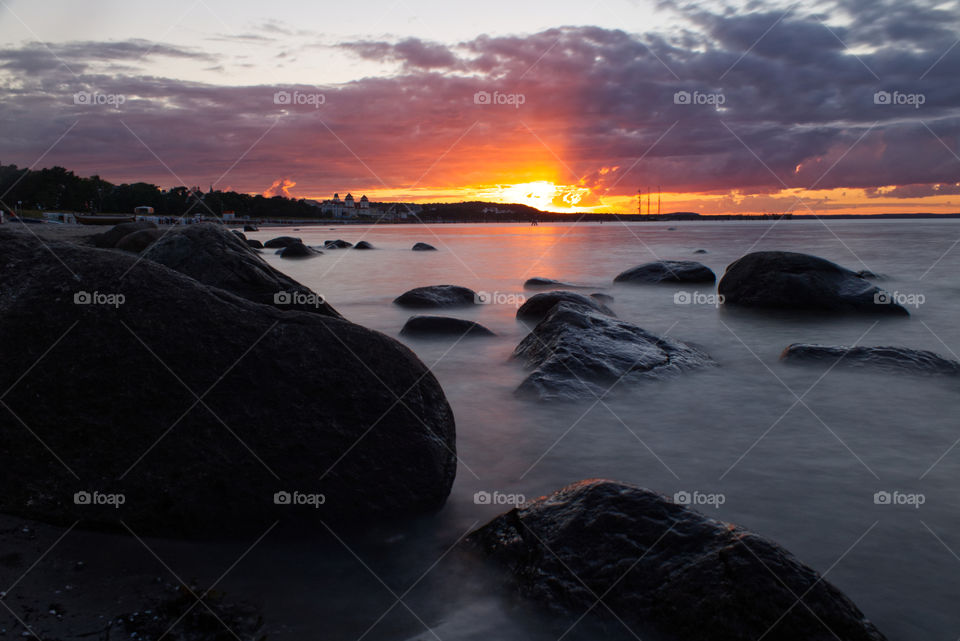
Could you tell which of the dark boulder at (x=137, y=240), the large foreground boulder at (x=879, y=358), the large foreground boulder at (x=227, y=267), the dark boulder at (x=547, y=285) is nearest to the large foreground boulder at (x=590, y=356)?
the large foreground boulder at (x=879, y=358)

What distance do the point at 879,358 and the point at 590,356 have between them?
12.6 feet

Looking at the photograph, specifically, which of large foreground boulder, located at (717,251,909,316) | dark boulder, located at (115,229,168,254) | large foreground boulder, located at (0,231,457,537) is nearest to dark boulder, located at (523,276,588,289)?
large foreground boulder, located at (717,251,909,316)

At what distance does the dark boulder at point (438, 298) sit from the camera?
1359cm

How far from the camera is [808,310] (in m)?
12.6

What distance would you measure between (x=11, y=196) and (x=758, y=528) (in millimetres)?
90173

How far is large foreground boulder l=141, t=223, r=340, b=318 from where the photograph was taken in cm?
612

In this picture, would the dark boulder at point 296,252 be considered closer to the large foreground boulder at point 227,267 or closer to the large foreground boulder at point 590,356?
the large foreground boulder at point 590,356

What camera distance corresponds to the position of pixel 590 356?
24.3 feet

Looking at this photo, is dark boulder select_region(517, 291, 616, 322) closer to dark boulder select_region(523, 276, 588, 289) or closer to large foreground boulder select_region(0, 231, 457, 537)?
dark boulder select_region(523, 276, 588, 289)

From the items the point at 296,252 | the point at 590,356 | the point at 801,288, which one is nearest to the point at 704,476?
the point at 590,356

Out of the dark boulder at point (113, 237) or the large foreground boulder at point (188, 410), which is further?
the dark boulder at point (113, 237)

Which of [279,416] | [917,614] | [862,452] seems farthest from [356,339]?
[862,452]

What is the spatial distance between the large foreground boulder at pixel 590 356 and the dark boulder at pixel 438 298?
15.9ft

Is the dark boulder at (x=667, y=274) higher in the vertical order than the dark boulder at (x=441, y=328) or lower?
higher
